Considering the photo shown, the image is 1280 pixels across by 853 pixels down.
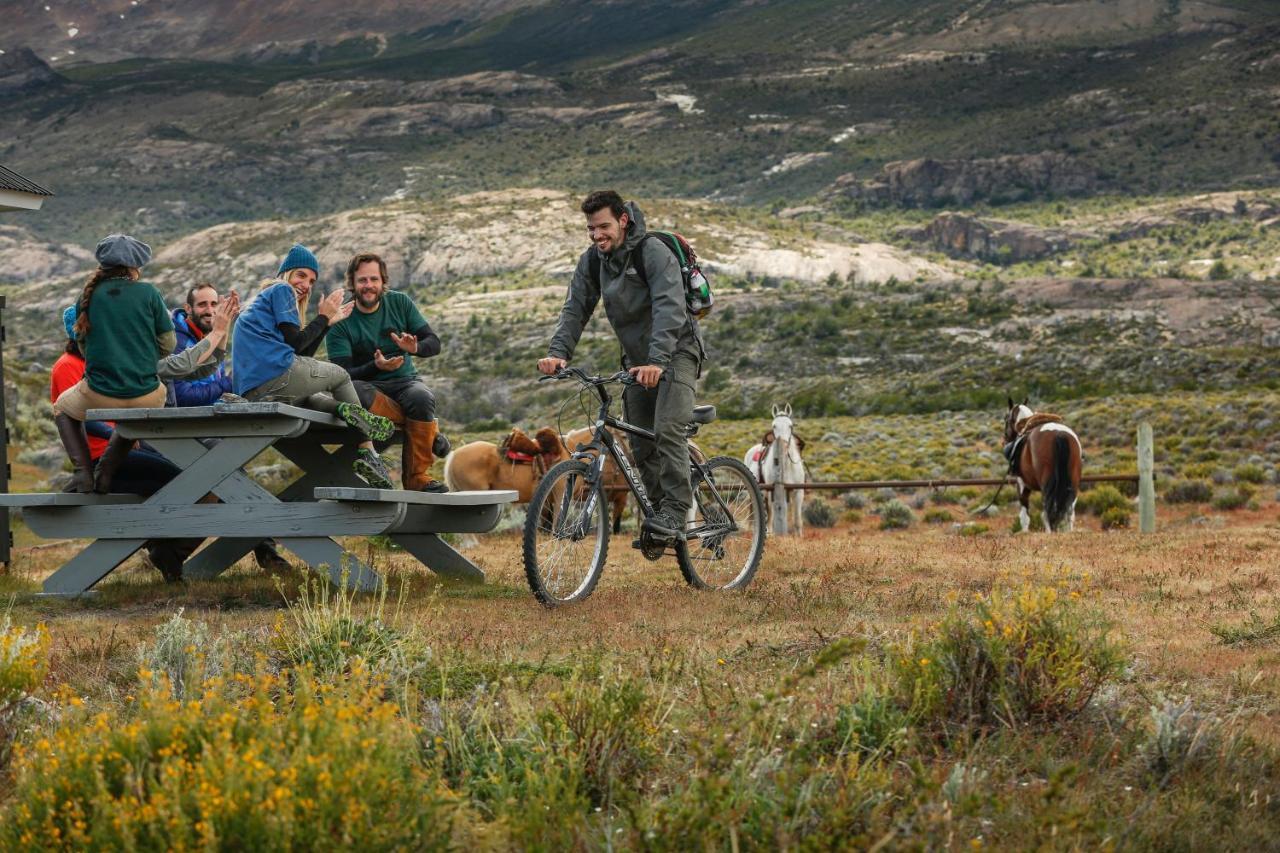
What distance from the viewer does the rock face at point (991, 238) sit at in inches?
5364

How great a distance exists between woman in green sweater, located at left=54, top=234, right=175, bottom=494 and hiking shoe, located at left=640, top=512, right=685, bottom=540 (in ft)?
9.56

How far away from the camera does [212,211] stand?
181 m

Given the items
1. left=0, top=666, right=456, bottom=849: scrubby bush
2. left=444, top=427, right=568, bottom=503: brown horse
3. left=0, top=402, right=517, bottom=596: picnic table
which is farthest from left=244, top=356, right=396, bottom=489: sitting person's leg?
left=444, top=427, right=568, bottom=503: brown horse

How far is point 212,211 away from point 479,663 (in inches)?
7337

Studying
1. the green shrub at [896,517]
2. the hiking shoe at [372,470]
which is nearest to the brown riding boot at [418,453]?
the hiking shoe at [372,470]

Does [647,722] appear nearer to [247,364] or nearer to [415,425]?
[247,364]

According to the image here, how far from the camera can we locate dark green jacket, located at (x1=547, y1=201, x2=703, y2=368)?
7527 millimetres

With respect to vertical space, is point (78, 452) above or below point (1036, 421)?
above

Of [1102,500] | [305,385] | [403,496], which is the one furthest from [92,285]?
[1102,500]

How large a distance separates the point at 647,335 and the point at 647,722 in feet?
13.6

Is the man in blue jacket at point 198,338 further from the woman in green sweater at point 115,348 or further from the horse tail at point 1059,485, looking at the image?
the horse tail at point 1059,485

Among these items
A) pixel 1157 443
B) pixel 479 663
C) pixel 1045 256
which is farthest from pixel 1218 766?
pixel 1045 256

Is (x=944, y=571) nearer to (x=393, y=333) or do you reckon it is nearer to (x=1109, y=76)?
(x=393, y=333)

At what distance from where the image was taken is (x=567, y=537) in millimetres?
7293
